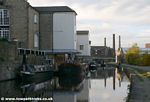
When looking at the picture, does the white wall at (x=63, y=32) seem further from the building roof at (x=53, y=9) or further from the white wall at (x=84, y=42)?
the white wall at (x=84, y=42)

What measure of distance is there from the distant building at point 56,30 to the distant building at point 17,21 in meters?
7.03

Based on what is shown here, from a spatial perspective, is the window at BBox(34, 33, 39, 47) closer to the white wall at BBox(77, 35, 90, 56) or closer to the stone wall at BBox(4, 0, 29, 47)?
the stone wall at BBox(4, 0, 29, 47)

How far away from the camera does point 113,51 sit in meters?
185

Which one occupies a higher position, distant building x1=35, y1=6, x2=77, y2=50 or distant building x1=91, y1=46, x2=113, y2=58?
distant building x1=35, y1=6, x2=77, y2=50

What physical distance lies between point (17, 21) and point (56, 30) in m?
10.1

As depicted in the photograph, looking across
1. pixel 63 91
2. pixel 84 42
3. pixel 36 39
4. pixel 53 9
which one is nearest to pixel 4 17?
pixel 36 39

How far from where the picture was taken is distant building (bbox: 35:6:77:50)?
222 ft

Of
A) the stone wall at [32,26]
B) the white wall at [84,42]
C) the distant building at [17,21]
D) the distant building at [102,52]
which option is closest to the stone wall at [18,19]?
the distant building at [17,21]

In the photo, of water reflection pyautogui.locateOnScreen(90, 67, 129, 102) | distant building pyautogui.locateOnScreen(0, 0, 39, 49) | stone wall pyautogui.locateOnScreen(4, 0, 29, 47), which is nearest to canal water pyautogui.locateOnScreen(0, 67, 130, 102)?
water reflection pyautogui.locateOnScreen(90, 67, 129, 102)

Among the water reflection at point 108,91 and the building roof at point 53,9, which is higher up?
the building roof at point 53,9

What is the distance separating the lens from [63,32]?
2694 inches

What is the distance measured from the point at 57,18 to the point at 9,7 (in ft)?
36.2

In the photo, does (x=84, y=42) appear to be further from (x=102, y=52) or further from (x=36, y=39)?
(x=102, y=52)

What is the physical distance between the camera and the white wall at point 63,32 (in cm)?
6800
